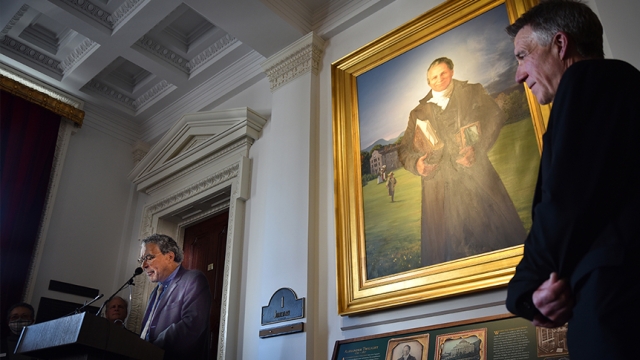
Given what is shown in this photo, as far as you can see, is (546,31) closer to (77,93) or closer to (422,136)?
(422,136)

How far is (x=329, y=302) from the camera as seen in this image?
4.33 m

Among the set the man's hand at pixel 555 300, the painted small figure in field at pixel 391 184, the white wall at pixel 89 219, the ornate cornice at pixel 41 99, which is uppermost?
the ornate cornice at pixel 41 99

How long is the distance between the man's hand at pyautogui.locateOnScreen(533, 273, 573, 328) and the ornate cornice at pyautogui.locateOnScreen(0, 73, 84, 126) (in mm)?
6990

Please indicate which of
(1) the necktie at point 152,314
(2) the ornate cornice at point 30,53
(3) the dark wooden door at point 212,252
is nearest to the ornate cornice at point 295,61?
(3) the dark wooden door at point 212,252

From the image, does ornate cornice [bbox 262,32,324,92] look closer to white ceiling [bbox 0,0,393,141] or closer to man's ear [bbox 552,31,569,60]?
white ceiling [bbox 0,0,393,141]

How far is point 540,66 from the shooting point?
5.67 feet

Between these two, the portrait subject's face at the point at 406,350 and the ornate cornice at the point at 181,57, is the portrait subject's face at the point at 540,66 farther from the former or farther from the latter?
the ornate cornice at the point at 181,57

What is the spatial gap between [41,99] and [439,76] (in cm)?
523

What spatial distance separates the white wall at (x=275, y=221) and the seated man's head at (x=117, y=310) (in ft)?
2.18

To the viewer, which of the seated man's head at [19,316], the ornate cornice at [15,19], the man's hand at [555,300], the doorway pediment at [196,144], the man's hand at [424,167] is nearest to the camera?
the man's hand at [555,300]

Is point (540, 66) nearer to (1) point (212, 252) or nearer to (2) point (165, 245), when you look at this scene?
(2) point (165, 245)

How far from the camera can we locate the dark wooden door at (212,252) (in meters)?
5.65

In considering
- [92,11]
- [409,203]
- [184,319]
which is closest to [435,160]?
[409,203]

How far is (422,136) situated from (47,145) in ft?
16.4
